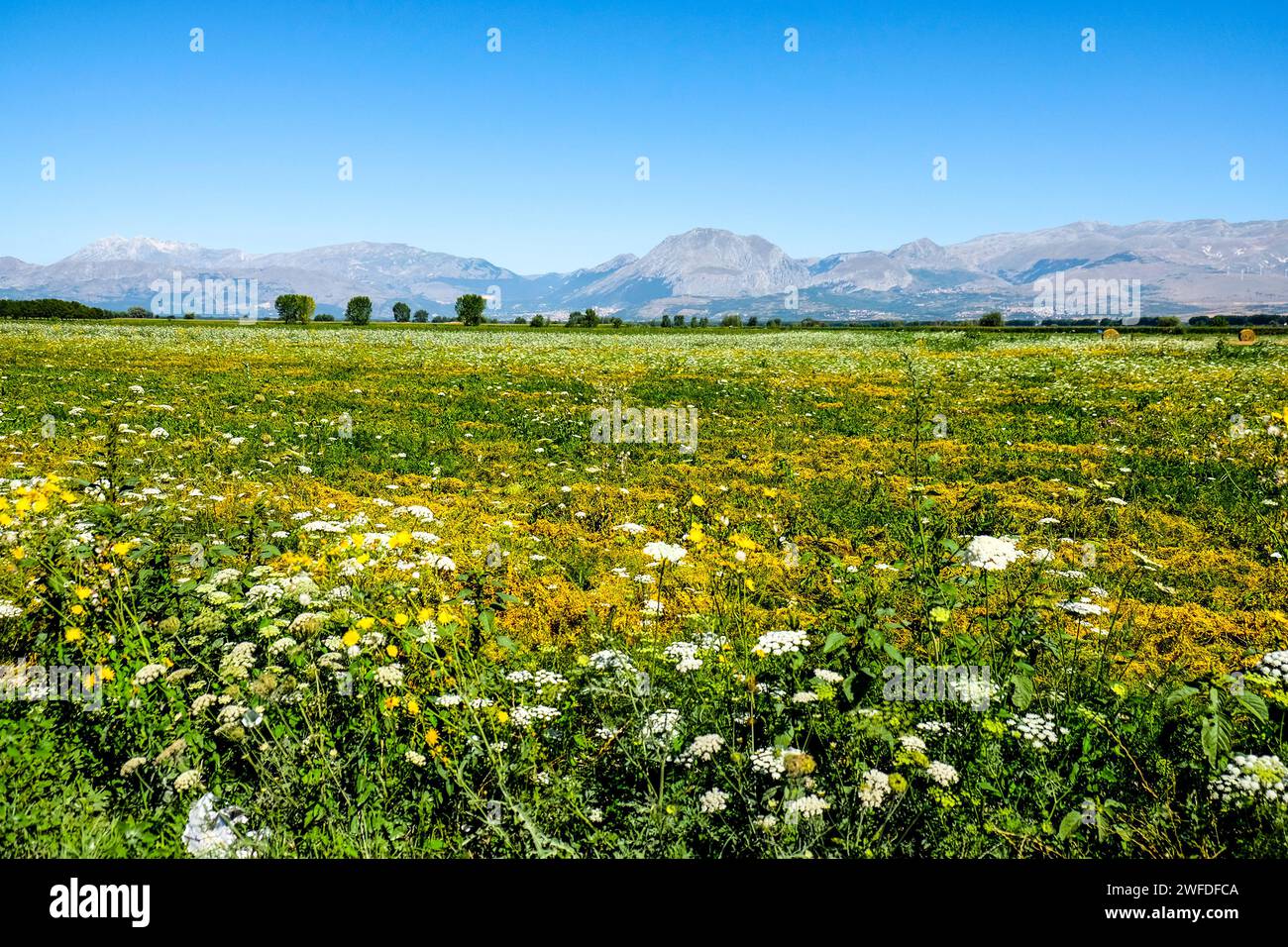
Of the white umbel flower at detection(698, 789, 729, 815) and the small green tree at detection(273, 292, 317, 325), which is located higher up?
the small green tree at detection(273, 292, 317, 325)

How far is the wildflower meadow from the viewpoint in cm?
322

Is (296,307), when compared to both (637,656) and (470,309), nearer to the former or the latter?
(470,309)

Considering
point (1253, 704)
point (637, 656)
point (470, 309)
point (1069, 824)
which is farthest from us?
point (470, 309)

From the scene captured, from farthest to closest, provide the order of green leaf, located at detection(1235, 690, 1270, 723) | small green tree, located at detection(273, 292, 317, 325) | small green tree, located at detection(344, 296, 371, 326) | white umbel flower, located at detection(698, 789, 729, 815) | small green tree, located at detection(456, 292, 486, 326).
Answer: small green tree, located at detection(456, 292, 486, 326)
small green tree, located at detection(344, 296, 371, 326)
small green tree, located at detection(273, 292, 317, 325)
white umbel flower, located at detection(698, 789, 729, 815)
green leaf, located at detection(1235, 690, 1270, 723)

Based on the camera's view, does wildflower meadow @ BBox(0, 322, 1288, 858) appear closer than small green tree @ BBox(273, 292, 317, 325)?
Yes

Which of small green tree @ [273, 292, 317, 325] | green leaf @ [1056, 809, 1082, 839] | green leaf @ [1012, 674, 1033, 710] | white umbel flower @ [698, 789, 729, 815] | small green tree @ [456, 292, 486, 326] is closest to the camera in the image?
green leaf @ [1056, 809, 1082, 839]

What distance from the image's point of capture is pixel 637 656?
482 centimetres

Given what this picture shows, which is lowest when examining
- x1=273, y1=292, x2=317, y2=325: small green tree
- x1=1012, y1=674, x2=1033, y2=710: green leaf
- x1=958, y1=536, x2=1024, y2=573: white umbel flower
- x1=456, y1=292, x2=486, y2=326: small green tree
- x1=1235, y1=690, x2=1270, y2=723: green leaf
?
x1=1012, y1=674, x2=1033, y2=710: green leaf

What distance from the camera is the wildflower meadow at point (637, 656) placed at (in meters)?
3.22

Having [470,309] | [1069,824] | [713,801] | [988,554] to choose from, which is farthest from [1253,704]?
[470,309]

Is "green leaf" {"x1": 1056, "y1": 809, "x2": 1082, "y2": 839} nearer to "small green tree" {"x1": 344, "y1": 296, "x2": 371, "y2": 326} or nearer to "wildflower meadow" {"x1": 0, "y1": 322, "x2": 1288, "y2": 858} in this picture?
"wildflower meadow" {"x1": 0, "y1": 322, "x2": 1288, "y2": 858}

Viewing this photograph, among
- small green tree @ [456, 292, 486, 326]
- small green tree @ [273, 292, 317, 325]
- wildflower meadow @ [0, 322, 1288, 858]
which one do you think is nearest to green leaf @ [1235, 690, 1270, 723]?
wildflower meadow @ [0, 322, 1288, 858]

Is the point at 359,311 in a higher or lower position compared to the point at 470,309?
lower

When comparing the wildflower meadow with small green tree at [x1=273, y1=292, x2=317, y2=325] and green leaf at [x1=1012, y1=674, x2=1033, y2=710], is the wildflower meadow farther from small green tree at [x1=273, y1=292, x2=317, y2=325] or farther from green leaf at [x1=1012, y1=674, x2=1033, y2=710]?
small green tree at [x1=273, y1=292, x2=317, y2=325]
